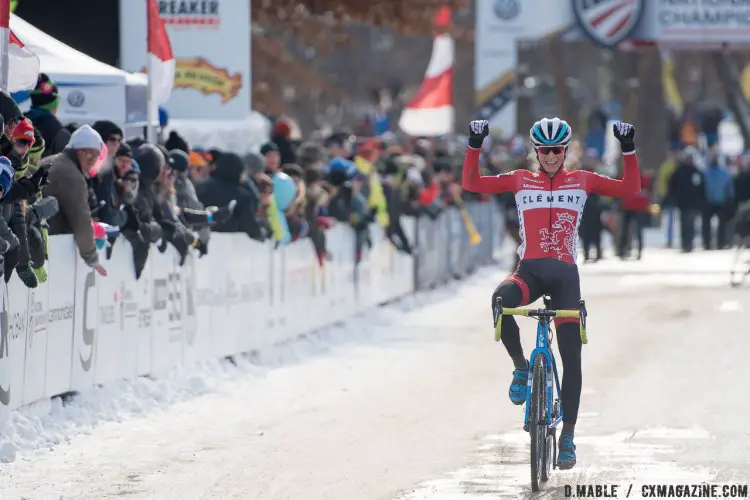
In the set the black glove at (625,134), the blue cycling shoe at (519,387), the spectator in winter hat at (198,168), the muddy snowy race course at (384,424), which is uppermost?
the black glove at (625,134)

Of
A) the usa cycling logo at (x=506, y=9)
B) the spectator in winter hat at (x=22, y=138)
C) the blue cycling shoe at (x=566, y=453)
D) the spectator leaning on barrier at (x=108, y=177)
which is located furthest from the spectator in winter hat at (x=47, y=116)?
the usa cycling logo at (x=506, y=9)

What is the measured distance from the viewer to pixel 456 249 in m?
29.2

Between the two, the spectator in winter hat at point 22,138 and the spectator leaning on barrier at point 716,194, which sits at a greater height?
the spectator in winter hat at point 22,138

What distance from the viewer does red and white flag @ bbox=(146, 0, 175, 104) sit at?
1842 cm

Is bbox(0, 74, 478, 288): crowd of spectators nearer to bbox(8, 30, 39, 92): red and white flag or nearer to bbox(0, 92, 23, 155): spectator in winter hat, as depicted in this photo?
bbox(0, 92, 23, 155): spectator in winter hat

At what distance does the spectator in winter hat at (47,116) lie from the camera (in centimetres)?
1440

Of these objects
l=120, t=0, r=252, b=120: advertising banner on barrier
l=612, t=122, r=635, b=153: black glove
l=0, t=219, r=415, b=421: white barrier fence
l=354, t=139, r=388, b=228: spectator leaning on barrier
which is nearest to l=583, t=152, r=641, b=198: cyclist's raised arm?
l=612, t=122, r=635, b=153: black glove

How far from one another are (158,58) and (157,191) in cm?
316

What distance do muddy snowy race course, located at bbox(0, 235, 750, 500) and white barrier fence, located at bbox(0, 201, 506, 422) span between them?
197 mm

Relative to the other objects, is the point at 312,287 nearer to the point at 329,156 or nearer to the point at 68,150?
the point at 329,156

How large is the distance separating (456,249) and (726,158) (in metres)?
19.0

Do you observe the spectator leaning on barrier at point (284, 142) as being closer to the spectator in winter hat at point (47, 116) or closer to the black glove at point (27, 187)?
the spectator in winter hat at point (47, 116)

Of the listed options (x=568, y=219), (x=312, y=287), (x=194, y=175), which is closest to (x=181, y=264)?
(x=194, y=175)

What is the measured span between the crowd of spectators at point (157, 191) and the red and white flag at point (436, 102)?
13.8m
